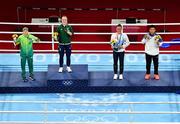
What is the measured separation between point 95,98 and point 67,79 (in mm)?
740

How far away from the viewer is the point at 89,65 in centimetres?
1148

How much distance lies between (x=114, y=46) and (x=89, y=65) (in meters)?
1.39

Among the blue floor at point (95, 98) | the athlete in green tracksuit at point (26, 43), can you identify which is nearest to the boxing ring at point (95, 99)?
the blue floor at point (95, 98)

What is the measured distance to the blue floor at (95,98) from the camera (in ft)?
30.9

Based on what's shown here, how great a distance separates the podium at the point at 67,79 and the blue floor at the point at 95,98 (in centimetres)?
25

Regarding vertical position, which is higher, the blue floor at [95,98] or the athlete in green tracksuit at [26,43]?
the athlete in green tracksuit at [26,43]

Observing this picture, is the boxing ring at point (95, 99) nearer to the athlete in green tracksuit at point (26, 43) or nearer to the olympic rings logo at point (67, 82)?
the olympic rings logo at point (67, 82)

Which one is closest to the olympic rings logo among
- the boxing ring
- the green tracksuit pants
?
the boxing ring

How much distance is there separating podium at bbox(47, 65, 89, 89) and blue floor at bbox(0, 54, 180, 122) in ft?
0.81

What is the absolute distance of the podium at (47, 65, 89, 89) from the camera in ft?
33.9

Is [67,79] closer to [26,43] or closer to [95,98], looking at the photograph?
[95,98]

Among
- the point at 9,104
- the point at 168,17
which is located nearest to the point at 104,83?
the point at 9,104

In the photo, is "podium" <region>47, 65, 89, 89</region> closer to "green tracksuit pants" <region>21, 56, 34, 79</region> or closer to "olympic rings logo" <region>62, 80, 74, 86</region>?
"olympic rings logo" <region>62, 80, 74, 86</region>

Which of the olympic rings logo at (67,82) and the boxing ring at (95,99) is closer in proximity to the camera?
the boxing ring at (95,99)
